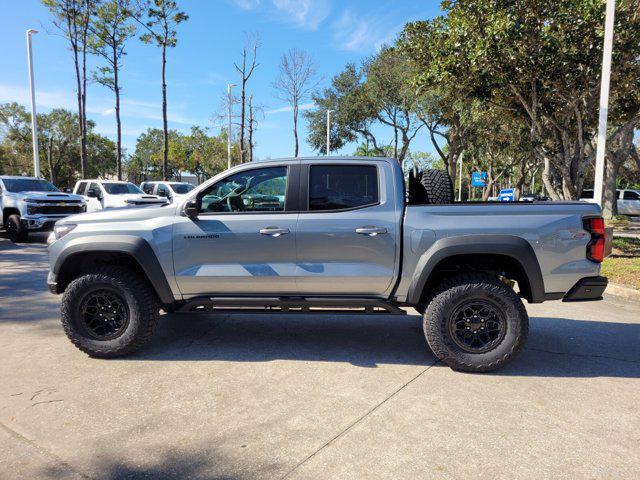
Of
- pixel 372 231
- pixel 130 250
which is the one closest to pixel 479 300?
pixel 372 231

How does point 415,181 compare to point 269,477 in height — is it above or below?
above

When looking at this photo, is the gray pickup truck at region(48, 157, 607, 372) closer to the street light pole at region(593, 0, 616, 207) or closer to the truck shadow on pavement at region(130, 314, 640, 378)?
the truck shadow on pavement at region(130, 314, 640, 378)

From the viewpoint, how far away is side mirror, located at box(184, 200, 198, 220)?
4.07 meters

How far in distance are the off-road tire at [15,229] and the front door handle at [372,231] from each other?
38.8ft

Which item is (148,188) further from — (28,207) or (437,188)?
(437,188)

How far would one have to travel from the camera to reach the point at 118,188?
616 inches

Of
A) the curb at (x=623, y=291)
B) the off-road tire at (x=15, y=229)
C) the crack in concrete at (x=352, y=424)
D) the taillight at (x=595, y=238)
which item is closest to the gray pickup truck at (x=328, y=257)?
the taillight at (x=595, y=238)

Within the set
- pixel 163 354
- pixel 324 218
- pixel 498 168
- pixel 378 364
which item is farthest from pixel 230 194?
pixel 498 168

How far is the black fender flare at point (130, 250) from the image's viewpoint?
405cm

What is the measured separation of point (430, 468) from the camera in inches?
102

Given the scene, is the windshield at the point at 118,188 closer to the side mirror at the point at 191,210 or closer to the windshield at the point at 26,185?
the windshield at the point at 26,185

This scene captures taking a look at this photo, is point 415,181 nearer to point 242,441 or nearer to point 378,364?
point 378,364

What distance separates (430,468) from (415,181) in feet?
9.03

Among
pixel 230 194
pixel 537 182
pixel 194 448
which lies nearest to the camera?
pixel 194 448
